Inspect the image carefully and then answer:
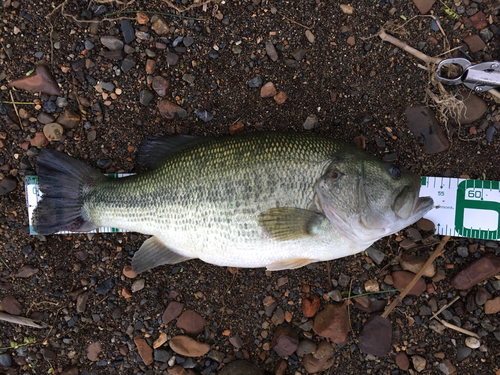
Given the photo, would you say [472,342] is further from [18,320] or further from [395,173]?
[18,320]

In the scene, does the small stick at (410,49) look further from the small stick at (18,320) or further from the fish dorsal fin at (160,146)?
the small stick at (18,320)

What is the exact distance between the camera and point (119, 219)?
98.3 inches

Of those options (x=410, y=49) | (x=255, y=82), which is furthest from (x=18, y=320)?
(x=410, y=49)

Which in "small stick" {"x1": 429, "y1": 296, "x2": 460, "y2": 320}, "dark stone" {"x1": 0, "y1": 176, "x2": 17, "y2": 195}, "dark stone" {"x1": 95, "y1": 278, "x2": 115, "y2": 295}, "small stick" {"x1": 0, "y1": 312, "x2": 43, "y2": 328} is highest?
"dark stone" {"x1": 0, "y1": 176, "x2": 17, "y2": 195}

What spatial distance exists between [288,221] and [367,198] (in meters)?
0.60

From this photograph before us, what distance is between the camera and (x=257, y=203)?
87.2 inches

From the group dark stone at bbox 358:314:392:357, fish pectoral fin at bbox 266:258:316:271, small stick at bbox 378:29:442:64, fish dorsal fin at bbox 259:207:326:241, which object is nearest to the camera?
fish dorsal fin at bbox 259:207:326:241

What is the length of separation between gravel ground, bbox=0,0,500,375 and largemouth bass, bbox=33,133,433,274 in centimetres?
45

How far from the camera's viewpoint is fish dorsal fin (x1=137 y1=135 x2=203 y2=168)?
2.58 metres

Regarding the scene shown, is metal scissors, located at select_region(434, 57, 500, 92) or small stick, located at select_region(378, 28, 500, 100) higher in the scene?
small stick, located at select_region(378, 28, 500, 100)

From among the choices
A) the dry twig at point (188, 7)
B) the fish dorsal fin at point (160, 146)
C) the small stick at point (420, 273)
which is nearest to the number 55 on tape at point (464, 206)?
the small stick at point (420, 273)

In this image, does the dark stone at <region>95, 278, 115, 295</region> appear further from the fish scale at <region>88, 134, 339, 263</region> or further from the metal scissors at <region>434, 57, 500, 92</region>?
the metal scissors at <region>434, 57, 500, 92</region>

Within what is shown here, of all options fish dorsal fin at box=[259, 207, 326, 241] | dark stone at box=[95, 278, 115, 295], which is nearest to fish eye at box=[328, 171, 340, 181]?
fish dorsal fin at box=[259, 207, 326, 241]

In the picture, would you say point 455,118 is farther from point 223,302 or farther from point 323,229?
point 223,302
